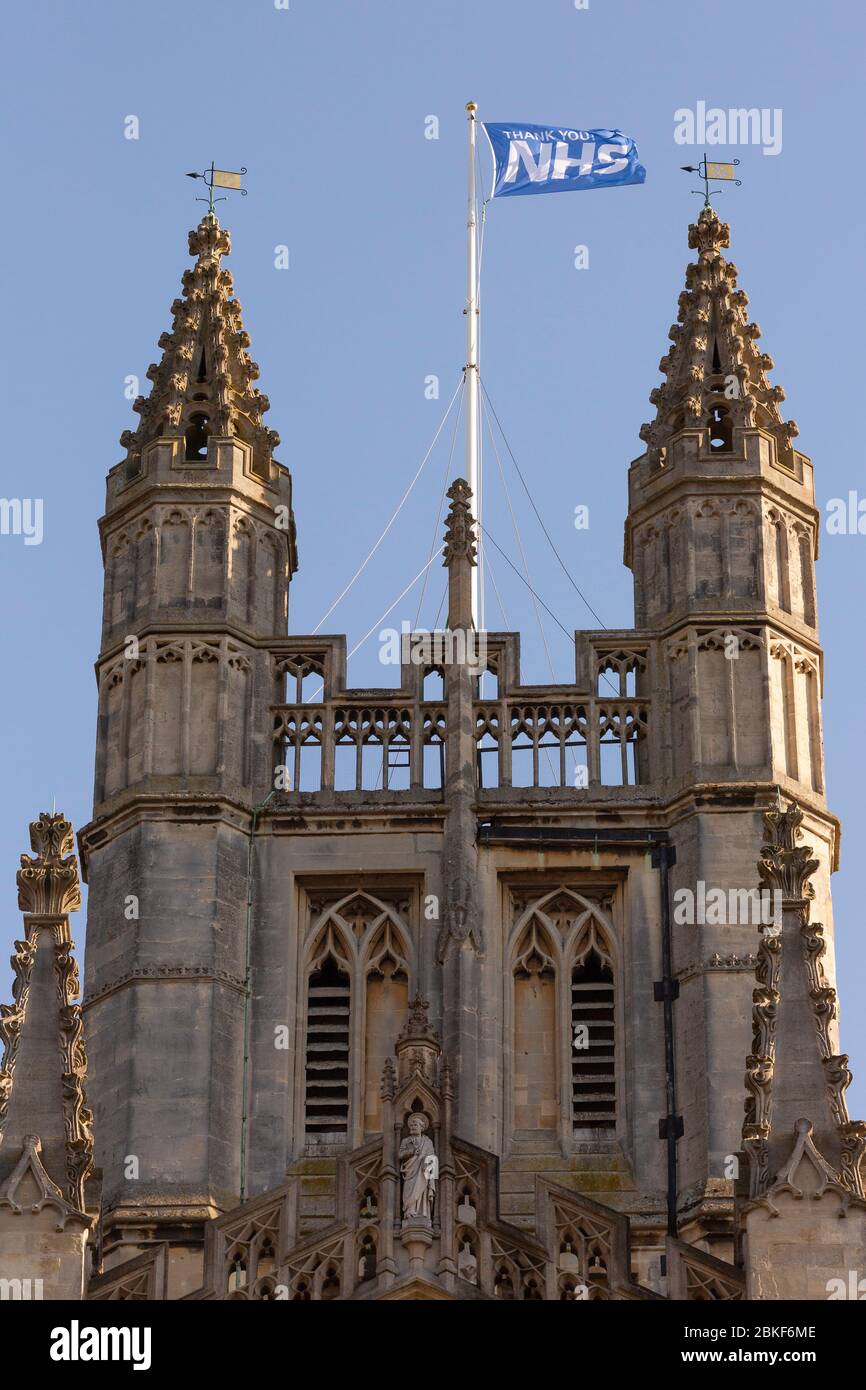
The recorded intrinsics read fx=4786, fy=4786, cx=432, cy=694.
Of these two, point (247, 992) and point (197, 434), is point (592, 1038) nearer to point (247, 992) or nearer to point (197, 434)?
point (247, 992)

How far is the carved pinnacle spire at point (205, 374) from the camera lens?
4766 centimetres

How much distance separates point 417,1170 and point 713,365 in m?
11.7

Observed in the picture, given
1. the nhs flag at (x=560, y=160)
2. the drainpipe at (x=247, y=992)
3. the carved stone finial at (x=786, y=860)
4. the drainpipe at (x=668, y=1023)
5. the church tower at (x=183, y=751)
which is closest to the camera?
the carved stone finial at (x=786, y=860)

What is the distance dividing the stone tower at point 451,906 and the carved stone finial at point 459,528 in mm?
42

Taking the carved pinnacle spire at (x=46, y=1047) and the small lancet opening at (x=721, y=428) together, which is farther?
the small lancet opening at (x=721, y=428)

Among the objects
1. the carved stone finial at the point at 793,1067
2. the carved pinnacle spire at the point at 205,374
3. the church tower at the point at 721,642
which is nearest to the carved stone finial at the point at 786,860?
the carved stone finial at the point at 793,1067

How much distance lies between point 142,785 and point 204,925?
1.71 metres

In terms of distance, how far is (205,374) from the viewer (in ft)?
159

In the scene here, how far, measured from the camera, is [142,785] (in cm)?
4462

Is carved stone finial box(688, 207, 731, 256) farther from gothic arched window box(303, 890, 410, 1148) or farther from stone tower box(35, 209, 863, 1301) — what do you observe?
gothic arched window box(303, 890, 410, 1148)

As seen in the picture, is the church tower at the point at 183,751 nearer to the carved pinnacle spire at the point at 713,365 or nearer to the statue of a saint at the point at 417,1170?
the statue of a saint at the point at 417,1170

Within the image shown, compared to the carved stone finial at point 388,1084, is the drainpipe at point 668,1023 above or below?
above

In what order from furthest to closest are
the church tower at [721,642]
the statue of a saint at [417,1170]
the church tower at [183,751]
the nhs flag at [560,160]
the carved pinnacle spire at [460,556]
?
the nhs flag at [560,160]
the carved pinnacle spire at [460,556]
the church tower at [721,642]
the church tower at [183,751]
the statue of a saint at [417,1170]
